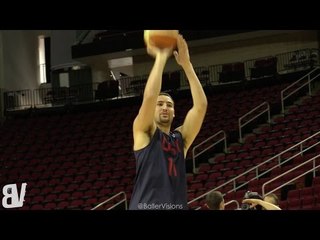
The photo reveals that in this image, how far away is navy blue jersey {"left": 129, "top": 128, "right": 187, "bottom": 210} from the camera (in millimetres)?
3348

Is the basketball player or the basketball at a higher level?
the basketball

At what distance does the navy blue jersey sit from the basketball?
0.44m

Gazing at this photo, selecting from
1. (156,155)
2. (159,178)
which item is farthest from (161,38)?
(159,178)

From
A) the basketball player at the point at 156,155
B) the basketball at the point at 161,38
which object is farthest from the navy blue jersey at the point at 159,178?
the basketball at the point at 161,38

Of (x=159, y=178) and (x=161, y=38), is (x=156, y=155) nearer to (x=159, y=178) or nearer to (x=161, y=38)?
(x=159, y=178)

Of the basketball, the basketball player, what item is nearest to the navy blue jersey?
the basketball player

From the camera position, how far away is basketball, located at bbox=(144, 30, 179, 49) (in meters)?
3.41

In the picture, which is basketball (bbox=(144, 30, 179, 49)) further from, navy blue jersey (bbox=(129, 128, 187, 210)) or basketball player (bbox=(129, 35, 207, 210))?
navy blue jersey (bbox=(129, 128, 187, 210))

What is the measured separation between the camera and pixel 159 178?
3373 mm

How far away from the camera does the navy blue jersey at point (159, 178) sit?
3.35m
